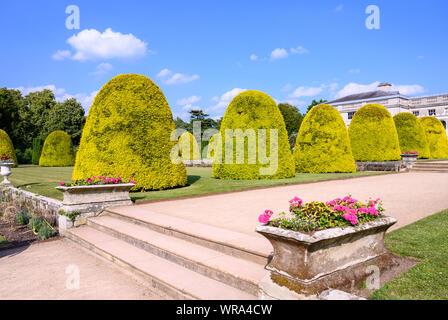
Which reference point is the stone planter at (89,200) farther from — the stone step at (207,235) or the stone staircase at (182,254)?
the stone step at (207,235)

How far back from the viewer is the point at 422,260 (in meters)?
3.70

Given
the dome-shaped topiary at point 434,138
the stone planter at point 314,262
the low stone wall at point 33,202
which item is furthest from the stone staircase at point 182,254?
the dome-shaped topiary at point 434,138

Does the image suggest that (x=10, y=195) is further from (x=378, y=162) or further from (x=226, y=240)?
(x=378, y=162)

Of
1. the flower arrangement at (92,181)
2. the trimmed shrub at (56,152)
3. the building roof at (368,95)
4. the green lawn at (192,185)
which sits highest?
the building roof at (368,95)

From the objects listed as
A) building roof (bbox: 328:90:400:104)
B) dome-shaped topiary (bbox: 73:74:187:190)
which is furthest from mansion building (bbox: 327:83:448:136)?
dome-shaped topiary (bbox: 73:74:187:190)

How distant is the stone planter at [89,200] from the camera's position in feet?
22.3

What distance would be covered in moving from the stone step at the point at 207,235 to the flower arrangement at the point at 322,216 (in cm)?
75

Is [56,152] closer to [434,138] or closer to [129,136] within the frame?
[129,136]

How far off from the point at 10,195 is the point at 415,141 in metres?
29.0

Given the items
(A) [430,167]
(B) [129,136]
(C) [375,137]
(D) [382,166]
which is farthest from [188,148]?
(B) [129,136]

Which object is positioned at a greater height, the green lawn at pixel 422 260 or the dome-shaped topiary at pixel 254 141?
the dome-shaped topiary at pixel 254 141

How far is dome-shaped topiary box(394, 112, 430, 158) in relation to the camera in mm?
25047

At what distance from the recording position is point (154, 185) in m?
10.5

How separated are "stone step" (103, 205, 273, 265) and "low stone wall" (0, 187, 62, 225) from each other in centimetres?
196
